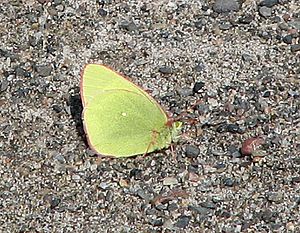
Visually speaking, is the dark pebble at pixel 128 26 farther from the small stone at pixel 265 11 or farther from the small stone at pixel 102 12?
the small stone at pixel 265 11

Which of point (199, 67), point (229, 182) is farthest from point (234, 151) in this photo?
point (199, 67)

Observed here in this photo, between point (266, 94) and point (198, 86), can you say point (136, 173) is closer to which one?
point (198, 86)

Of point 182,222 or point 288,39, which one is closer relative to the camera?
point 182,222

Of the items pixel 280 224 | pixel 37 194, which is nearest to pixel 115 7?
pixel 37 194

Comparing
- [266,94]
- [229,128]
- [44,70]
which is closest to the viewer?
[229,128]

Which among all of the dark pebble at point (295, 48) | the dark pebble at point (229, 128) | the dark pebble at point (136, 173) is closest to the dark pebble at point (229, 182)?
the dark pebble at point (229, 128)

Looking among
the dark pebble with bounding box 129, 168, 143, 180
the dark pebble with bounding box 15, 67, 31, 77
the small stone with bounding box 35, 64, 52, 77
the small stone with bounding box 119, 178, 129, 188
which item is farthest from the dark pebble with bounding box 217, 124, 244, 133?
the dark pebble with bounding box 15, 67, 31, 77

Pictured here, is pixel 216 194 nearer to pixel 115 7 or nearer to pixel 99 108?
pixel 99 108
